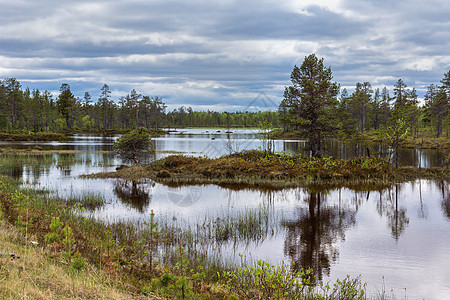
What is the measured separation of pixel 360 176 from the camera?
101 feet

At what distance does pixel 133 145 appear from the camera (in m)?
37.2

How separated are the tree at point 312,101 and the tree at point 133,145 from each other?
16025 millimetres

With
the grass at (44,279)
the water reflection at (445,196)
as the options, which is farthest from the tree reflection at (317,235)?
Answer: the grass at (44,279)

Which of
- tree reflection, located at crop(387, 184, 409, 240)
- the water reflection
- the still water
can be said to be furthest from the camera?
the water reflection

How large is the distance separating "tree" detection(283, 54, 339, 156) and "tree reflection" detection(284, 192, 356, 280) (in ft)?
65.9

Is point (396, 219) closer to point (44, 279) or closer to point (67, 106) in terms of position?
point (44, 279)

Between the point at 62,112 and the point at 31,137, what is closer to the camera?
the point at 31,137

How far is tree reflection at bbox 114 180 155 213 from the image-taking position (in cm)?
2167

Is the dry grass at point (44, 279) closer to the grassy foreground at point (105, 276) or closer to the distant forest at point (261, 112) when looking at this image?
the grassy foreground at point (105, 276)

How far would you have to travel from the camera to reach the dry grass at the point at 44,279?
6512 millimetres

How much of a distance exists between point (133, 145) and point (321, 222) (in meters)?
24.4

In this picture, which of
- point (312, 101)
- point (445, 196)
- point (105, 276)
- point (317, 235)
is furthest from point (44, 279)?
point (312, 101)

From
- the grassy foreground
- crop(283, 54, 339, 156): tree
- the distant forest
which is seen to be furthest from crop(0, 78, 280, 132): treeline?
Answer: the grassy foreground

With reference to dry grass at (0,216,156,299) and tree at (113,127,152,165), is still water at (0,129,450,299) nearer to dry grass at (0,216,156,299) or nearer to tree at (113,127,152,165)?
dry grass at (0,216,156,299)
